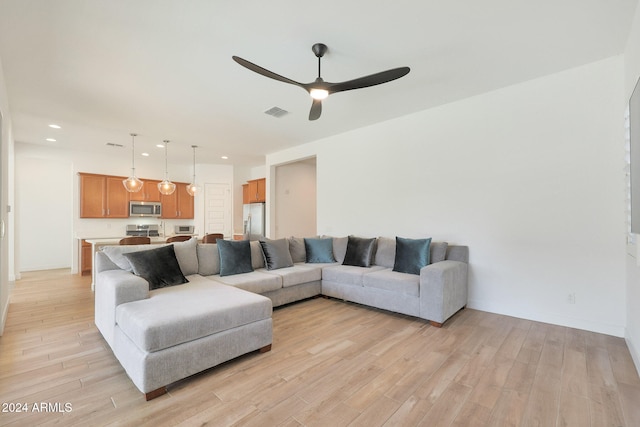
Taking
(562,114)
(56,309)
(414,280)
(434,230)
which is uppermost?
(562,114)

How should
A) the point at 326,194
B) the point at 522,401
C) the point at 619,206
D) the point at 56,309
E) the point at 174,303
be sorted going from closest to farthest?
the point at 522,401 → the point at 174,303 → the point at 619,206 → the point at 56,309 → the point at 326,194

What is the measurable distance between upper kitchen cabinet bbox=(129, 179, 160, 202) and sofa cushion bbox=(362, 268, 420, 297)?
617 cm

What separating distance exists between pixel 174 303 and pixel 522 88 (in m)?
4.26

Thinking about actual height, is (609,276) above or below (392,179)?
below

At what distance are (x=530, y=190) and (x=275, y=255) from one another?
3239 mm

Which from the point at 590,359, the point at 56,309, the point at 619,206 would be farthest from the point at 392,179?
the point at 56,309

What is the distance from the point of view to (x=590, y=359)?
2.36m

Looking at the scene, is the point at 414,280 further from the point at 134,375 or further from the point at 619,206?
the point at 134,375

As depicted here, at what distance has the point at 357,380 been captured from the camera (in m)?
2.07

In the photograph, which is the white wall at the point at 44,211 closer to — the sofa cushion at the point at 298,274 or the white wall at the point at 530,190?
the sofa cushion at the point at 298,274

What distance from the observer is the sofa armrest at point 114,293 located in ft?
7.66

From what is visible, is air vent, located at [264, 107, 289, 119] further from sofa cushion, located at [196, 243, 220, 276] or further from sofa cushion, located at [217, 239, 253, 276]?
sofa cushion, located at [196, 243, 220, 276]

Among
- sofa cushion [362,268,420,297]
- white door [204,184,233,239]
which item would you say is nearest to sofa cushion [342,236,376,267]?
sofa cushion [362,268,420,297]

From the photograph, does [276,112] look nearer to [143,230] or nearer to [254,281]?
[254,281]
